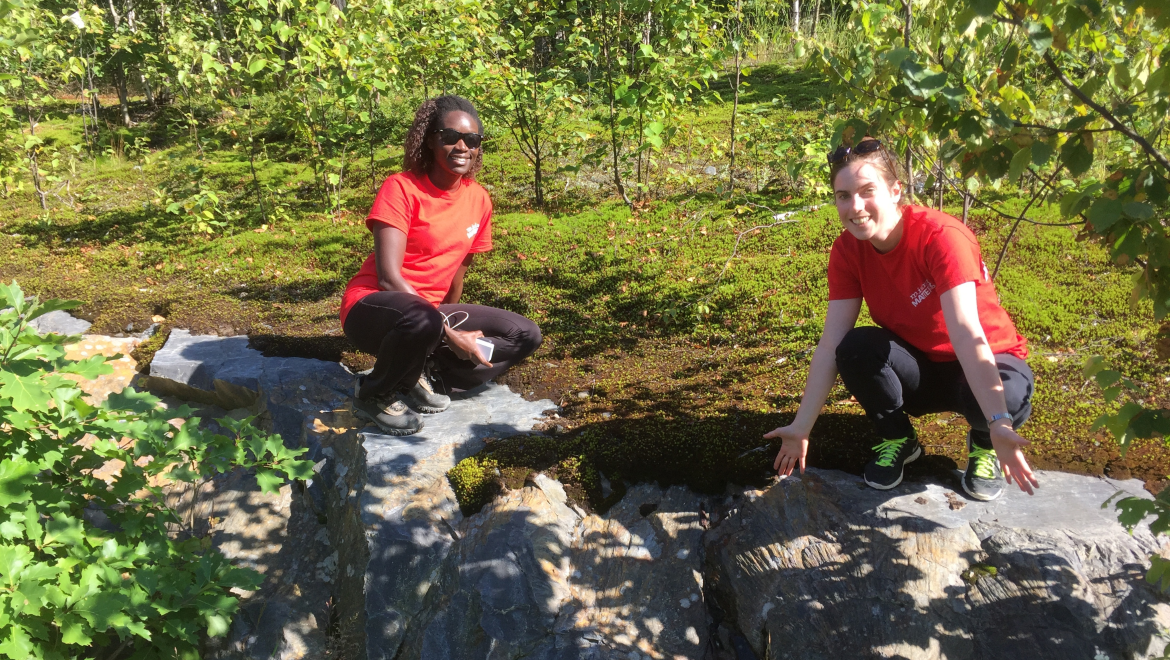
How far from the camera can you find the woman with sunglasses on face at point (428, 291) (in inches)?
151

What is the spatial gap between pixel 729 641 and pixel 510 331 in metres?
2.00

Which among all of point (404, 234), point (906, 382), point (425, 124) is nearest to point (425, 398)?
point (404, 234)

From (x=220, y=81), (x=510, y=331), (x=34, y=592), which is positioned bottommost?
(x=34, y=592)

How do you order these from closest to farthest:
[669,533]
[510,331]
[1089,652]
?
[1089,652]
[669,533]
[510,331]

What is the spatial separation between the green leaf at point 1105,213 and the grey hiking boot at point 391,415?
10.6 feet

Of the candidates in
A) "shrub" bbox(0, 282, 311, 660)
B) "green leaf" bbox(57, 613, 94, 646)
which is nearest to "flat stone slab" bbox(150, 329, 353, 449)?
"shrub" bbox(0, 282, 311, 660)

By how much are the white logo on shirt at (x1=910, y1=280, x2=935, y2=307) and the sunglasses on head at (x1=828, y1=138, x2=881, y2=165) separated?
1.85ft

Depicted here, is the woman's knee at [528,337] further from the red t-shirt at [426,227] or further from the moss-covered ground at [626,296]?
the red t-shirt at [426,227]

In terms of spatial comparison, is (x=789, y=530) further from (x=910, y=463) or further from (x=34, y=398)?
(x=34, y=398)

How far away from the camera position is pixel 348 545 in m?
3.94

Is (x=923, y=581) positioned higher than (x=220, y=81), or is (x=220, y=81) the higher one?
(x=220, y=81)

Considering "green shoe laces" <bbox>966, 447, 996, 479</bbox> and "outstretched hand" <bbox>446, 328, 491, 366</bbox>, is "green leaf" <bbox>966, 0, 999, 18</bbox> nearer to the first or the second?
"green shoe laces" <bbox>966, 447, 996, 479</bbox>

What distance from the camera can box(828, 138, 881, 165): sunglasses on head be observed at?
280 centimetres

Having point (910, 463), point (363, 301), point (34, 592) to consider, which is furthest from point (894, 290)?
point (34, 592)
